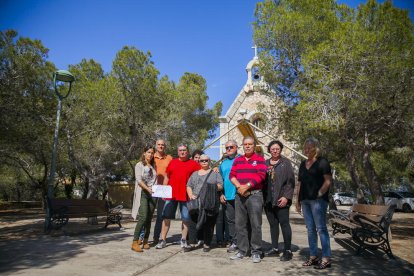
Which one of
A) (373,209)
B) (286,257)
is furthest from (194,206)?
(373,209)

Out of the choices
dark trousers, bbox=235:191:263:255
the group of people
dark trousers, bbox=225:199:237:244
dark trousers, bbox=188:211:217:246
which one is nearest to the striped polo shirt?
the group of people

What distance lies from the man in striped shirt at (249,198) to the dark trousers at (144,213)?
1587 mm

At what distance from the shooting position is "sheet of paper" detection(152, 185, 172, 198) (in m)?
5.38

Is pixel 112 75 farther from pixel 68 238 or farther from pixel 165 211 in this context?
pixel 165 211

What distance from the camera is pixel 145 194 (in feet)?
18.1

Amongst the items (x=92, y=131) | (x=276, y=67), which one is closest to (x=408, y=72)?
(x=276, y=67)

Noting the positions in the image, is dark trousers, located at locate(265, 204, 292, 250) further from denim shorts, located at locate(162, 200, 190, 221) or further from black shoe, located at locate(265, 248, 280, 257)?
denim shorts, located at locate(162, 200, 190, 221)

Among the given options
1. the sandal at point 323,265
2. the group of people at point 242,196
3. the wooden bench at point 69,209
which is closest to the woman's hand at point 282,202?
the group of people at point 242,196

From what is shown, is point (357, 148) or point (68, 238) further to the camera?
point (357, 148)

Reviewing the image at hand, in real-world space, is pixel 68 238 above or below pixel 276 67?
below

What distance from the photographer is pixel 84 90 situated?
13.1 metres

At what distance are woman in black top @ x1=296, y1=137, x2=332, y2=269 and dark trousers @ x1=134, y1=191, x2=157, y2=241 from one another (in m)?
2.59

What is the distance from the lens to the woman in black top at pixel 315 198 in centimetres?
439

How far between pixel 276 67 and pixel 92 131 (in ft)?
26.5
